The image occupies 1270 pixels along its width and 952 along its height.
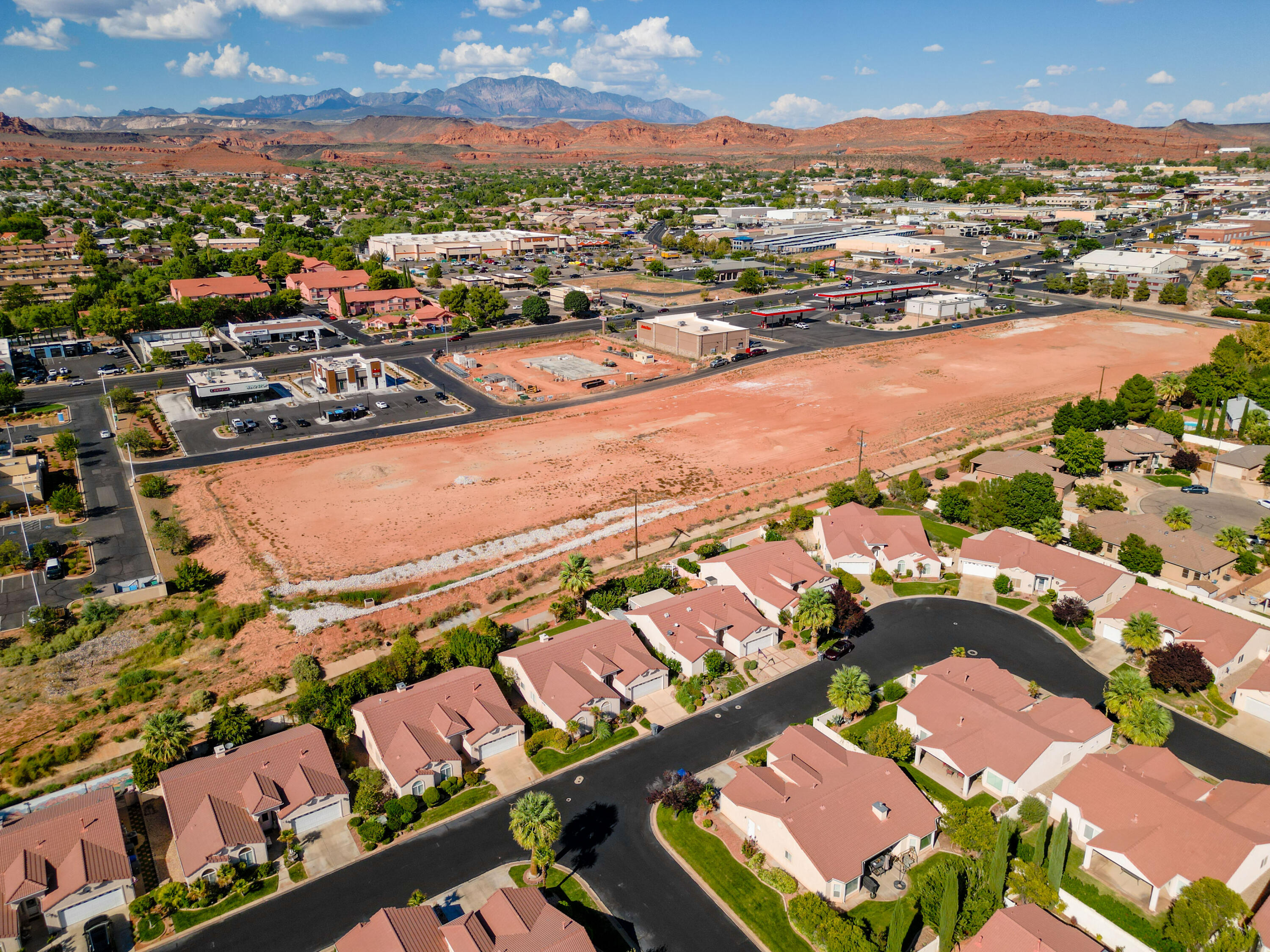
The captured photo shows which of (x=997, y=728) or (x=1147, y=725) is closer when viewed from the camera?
(x=1147, y=725)

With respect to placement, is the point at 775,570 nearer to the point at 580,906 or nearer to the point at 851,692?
the point at 851,692

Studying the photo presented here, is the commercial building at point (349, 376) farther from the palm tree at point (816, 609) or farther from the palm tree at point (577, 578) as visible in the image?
the palm tree at point (816, 609)

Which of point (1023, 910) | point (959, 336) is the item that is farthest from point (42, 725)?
point (959, 336)

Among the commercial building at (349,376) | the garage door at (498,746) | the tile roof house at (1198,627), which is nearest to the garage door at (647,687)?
the garage door at (498,746)

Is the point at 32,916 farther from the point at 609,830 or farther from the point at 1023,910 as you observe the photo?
the point at 1023,910

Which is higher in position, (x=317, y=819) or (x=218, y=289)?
(x=218, y=289)

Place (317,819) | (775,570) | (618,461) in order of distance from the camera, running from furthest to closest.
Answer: (618,461) < (775,570) < (317,819)

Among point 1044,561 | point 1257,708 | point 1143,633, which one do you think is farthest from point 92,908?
point 1257,708
